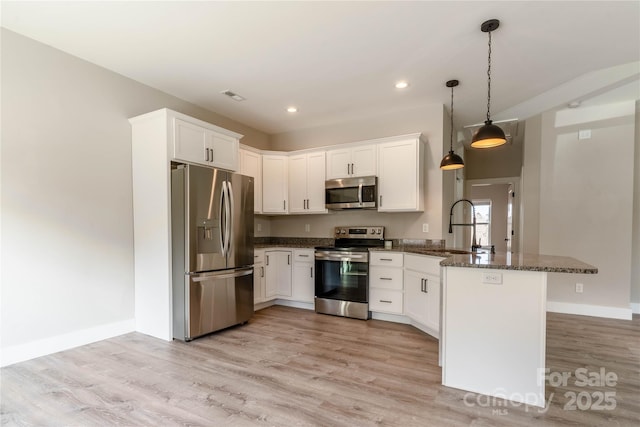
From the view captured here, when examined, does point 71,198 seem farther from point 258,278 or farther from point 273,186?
point 273,186

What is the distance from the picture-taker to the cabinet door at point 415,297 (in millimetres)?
3357

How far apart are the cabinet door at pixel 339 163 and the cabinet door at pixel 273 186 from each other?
0.79m

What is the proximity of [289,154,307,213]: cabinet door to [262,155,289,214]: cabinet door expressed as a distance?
0.10 m

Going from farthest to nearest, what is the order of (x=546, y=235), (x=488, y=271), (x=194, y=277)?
(x=546, y=235) → (x=194, y=277) → (x=488, y=271)

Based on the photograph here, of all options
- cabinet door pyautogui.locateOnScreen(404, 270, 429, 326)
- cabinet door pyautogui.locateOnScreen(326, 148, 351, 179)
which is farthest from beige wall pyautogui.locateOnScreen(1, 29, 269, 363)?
cabinet door pyautogui.locateOnScreen(404, 270, 429, 326)

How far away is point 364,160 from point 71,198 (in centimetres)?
334

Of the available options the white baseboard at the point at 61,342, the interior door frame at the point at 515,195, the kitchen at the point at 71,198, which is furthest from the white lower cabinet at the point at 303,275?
the interior door frame at the point at 515,195

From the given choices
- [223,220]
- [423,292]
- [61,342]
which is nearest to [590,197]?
[423,292]

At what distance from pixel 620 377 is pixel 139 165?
4.86 meters

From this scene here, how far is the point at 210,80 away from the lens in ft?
11.3

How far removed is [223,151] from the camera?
12.5ft

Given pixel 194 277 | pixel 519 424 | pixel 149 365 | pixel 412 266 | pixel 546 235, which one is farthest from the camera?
pixel 546 235

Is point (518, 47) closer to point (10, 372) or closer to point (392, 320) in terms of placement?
point (392, 320)

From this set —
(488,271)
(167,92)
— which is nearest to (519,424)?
(488,271)
